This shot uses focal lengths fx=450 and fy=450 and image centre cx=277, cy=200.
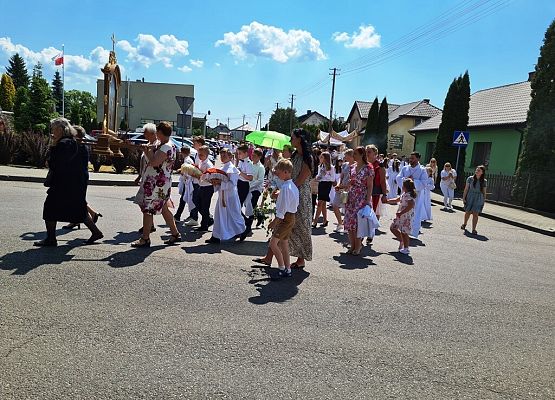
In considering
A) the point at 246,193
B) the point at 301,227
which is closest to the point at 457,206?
the point at 246,193

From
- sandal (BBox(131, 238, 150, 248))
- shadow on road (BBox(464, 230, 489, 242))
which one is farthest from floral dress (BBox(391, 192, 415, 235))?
sandal (BBox(131, 238, 150, 248))

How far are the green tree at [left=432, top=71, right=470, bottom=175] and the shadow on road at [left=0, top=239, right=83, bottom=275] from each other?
23.9 meters

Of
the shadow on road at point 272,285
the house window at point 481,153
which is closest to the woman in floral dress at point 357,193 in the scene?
the shadow on road at point 272,285

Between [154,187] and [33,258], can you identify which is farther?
[154,187]

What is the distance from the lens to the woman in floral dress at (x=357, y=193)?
7.85 metres

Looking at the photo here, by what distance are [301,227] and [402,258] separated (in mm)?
2475

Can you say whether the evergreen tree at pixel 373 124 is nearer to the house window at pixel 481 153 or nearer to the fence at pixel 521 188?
the house window at pixel 481 153

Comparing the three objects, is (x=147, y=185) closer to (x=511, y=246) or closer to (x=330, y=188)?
(x=330, y=188)

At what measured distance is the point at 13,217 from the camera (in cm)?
838

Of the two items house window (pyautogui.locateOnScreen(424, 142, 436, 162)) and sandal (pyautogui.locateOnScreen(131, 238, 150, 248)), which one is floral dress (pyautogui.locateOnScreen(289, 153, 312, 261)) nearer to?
sandal (pyautogui.locateOnScreen(131, 238, 150, 248))

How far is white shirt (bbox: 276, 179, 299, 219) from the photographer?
19.5ft

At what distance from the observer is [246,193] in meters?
9.06

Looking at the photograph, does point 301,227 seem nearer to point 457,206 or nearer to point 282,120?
point 457,206

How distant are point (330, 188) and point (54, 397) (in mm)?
8628
